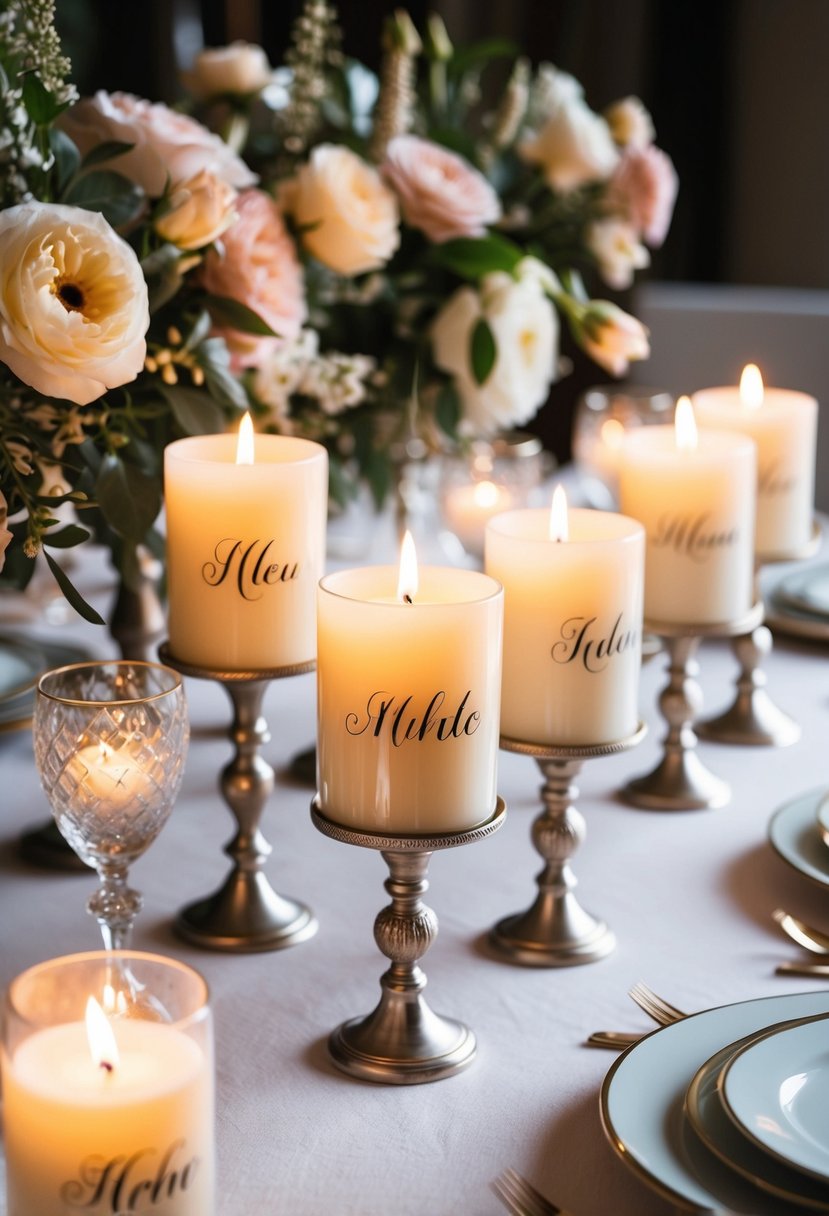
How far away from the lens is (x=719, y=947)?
3.01 ft

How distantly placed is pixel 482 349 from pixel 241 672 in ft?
2.00

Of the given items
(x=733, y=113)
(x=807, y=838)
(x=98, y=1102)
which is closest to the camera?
(x=98, y=1102)

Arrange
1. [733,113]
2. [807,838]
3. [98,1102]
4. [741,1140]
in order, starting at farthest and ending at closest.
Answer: [733,113] < [807,838] < [741,1140] < [98,1102]

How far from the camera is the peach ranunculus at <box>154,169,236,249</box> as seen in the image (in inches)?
37.8

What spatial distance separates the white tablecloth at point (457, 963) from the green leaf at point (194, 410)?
0.98ft

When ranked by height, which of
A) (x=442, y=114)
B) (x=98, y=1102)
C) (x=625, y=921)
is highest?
(x=442, y=114)

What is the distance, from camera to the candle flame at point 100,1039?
1.81ft

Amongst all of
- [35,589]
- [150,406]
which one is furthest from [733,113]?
[150,406]

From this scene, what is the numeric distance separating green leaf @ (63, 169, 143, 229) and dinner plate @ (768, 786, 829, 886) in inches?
23.8

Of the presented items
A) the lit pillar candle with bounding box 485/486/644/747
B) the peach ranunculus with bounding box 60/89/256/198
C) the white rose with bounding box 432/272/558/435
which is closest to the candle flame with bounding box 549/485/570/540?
the lit pillar candle with bounding box 485/486/644/747

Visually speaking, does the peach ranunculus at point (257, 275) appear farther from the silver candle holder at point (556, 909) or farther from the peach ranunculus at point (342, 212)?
the silver candle holder at point (556, 909)

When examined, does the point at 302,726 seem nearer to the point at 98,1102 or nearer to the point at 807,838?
the point at 807,838

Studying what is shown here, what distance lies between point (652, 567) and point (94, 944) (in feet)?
1.58

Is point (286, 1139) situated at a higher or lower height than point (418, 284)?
lower
